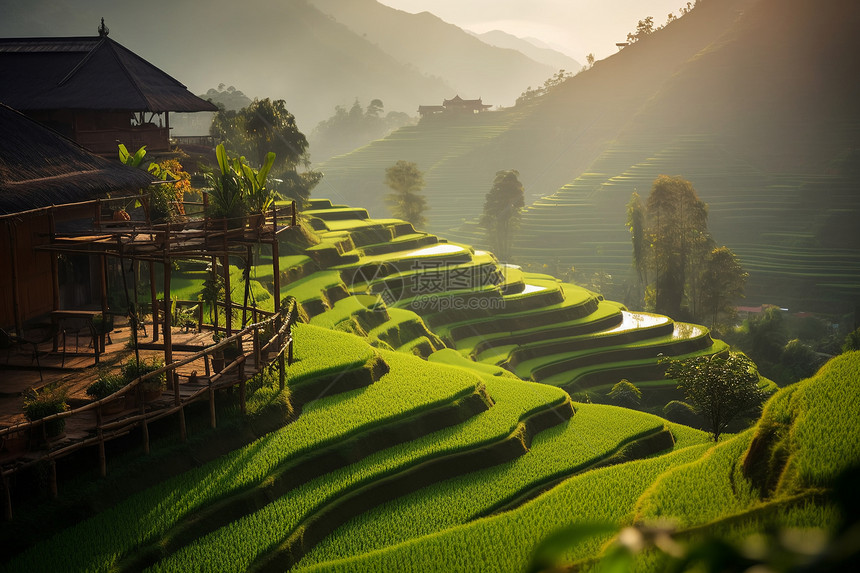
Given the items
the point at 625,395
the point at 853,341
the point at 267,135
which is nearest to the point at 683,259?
the point at 853,341

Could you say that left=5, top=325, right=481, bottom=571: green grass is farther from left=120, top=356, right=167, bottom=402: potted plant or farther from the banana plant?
the banana plant

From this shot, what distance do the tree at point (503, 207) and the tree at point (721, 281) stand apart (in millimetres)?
20010

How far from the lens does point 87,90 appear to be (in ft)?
74.4

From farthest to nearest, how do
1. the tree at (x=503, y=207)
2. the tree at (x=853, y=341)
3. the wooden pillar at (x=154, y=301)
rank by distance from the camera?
the tree at (x=503, y=207), the tree at (x=853, y=341), the wooden pillar at (x=154, y=301)

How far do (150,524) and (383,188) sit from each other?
297ft

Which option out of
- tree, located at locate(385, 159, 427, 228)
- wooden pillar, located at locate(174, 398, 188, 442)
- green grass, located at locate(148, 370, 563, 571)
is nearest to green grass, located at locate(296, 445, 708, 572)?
green grass, located at locate(148, 370, 563, 571)

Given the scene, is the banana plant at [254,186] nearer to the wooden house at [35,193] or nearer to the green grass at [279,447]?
the wooden house at [35,193]

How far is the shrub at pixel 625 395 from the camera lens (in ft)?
83.1

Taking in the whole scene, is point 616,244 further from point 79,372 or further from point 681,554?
point 681,554

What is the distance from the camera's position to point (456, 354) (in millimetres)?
25406

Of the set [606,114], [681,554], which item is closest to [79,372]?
[681,554]

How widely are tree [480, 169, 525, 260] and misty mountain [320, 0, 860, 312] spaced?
7.10 feet

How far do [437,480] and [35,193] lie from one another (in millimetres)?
8870

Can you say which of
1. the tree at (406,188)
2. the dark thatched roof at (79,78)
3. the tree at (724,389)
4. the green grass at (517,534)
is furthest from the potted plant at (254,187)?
the tree at (406,188)
